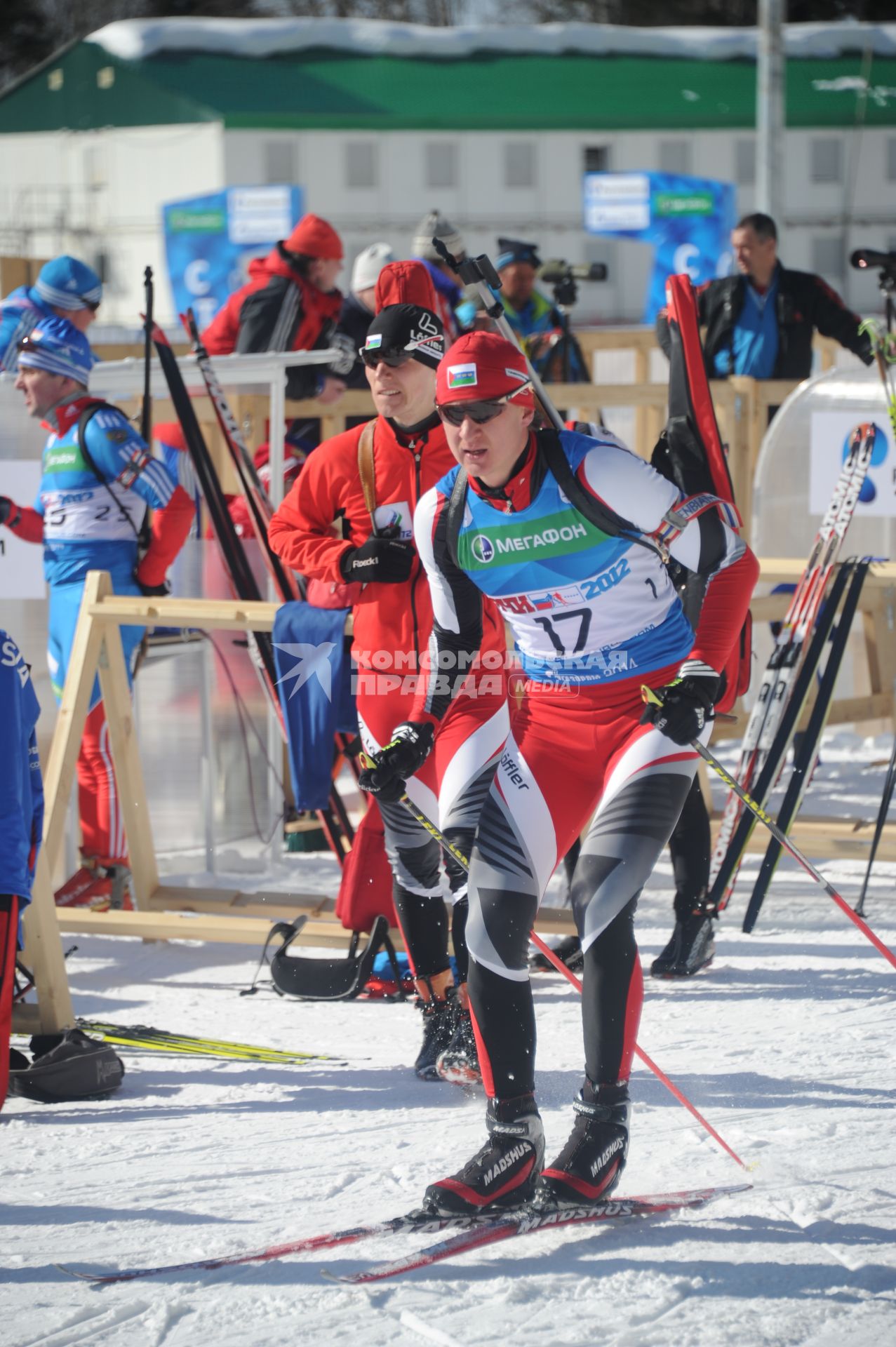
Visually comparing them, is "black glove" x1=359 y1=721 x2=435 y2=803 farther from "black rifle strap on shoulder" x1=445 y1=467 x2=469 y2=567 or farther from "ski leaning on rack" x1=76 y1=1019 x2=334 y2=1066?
"ski leaning on rack" x1=76 y1=1019 x2=334 y2=1066

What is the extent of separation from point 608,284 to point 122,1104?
33434 mm

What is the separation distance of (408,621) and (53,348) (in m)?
2.21

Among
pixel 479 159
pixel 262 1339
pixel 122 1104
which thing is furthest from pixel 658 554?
pixel 479 159

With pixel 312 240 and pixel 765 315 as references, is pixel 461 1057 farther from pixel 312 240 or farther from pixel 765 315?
pixel 765 315

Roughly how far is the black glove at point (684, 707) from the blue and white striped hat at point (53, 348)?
340 centimetres

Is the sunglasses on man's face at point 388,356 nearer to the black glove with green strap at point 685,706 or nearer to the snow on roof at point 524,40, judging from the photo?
the black glove with green strap at point 685,706

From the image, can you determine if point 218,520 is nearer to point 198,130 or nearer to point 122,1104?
point 122,1104

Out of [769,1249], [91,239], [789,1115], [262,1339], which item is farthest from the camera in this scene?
[91,239]

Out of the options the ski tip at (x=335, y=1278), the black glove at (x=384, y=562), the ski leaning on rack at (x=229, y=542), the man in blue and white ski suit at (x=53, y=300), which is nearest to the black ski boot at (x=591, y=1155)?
the ski tip at (x=335, y=1278)

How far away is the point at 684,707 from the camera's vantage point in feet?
10.9

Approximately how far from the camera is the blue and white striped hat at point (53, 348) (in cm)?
588

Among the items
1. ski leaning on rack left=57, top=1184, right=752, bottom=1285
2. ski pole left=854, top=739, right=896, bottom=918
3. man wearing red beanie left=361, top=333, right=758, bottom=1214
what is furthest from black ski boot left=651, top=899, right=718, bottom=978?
ski leaning on rack left=57, top=1184, right=752, bottom=1285

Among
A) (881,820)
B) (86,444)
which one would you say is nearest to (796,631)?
(881,820)

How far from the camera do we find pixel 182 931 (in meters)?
5.46
